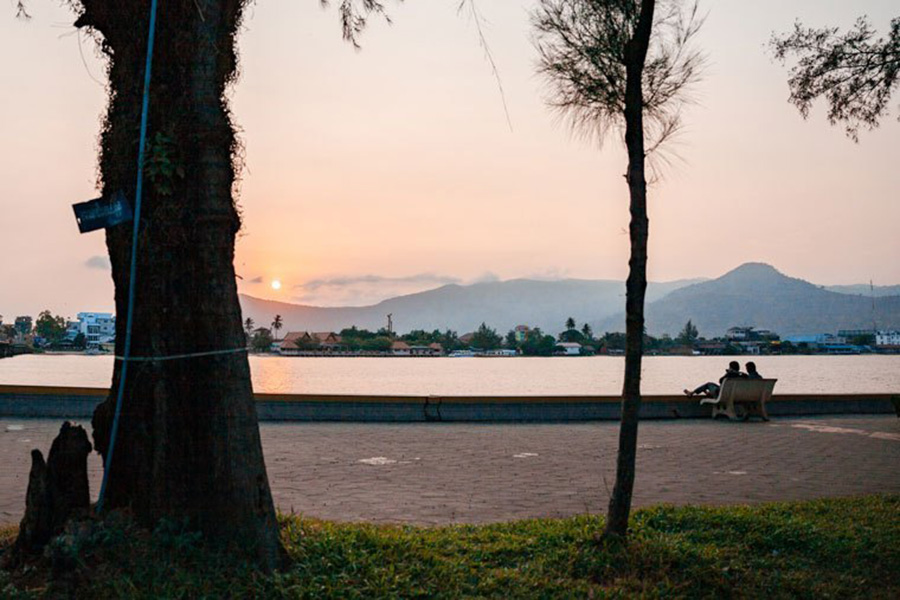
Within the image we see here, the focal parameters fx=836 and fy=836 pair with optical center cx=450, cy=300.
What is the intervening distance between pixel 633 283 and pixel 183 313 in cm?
304

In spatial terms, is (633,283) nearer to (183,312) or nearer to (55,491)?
(183,312)

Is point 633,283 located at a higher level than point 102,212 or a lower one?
lower

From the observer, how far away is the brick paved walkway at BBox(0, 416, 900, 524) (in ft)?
26.0

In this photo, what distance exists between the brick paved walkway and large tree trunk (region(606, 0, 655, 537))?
Answer: 1.68 metres

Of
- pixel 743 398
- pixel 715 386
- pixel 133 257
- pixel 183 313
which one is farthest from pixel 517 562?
pixel 715 386

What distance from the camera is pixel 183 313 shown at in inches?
208

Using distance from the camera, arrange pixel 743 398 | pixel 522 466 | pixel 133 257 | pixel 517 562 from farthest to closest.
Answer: pixel 743 398 < pixel 522 466 < pixel 517 562 < pixel 133 257

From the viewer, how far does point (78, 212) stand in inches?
212

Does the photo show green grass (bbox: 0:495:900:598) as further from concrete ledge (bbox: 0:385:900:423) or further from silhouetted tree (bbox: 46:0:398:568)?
concrete ledge (bbox: 0:385:900:423)

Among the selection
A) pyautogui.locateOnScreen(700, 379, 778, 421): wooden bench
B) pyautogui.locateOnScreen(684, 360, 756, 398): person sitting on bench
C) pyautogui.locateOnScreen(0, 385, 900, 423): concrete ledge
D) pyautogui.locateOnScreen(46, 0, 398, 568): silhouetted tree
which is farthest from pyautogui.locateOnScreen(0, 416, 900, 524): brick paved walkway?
pyautogui.locateOnScreen(46, 0, 398, 568): silhouetted tree

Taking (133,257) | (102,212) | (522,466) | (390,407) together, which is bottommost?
(522,466)

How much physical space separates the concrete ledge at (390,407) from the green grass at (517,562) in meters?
9.09

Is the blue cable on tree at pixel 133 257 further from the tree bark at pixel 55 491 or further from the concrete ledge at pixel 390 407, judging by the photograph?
the concrete ledge at pixel 390 407

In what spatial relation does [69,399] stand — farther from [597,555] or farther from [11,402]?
[597,555]
